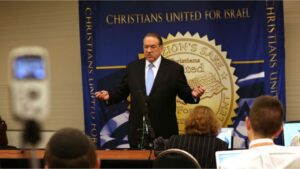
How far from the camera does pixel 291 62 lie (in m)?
5.25

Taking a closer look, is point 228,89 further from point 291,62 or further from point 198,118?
point 198,118

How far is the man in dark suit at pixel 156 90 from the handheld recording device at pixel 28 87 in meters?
3.40

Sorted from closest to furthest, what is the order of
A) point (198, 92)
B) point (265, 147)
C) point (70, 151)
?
point (70, 151) → point (265, 147) → point (198, 92)

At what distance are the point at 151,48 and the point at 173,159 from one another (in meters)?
1.45

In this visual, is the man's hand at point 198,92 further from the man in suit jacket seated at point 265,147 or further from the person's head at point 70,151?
the person's head at point 70,151

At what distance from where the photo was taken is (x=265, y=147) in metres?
1.94

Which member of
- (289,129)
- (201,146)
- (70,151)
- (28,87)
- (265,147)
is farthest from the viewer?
(289,129)

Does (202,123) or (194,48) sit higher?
(194,48)

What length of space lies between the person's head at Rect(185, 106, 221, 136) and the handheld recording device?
2.53 metres

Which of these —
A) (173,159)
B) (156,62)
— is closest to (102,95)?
(156,62)

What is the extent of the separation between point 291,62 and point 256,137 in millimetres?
3481

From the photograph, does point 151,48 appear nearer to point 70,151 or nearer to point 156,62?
point 156,62

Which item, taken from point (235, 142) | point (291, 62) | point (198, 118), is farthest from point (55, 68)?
point (198, 118)

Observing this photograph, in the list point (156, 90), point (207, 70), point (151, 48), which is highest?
point (151, 48)
